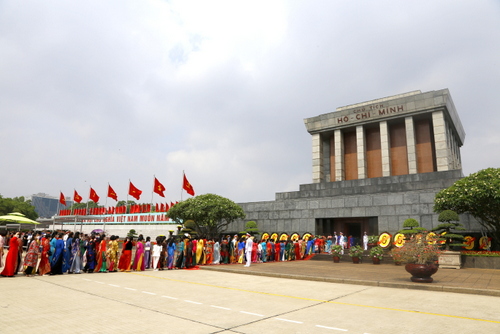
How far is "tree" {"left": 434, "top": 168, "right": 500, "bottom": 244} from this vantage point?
1700cm

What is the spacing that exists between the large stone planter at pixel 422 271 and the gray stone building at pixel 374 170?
13828mm

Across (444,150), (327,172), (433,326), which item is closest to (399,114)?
(444,150)

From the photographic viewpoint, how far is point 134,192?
43.3m

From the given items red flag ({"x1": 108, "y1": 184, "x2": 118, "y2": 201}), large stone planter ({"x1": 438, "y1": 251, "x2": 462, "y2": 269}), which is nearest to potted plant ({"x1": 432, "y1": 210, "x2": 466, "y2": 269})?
large stone planter ({"x1": 438, "y1": 251, "x2": 462, "y2": 269})

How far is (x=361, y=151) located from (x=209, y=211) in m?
17.6

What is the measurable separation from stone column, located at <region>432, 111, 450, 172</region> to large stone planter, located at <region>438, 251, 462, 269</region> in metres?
15.4

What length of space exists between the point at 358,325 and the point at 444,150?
97.0ft

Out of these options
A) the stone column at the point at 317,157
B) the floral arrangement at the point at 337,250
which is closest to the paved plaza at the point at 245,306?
the floral arrangement at the point at 337,250

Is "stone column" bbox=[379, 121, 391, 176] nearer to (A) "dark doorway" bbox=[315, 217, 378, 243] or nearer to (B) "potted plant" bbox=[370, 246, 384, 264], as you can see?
(A) "dark doorway" bbox=[315, 217, 378, 243]

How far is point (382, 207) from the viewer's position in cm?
2634

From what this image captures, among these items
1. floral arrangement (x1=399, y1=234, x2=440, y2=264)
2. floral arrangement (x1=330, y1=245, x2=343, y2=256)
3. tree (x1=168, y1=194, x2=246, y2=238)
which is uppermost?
tree (x1=168, y1=194, x2=246, y2=238)

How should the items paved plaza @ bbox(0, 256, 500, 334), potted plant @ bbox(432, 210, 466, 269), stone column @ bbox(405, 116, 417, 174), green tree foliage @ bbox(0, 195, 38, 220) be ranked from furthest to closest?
green tree foliage @ bbox(0, 195, 38, 220) < stone column @ bbox(405, 116, 417, 174) < potted plant @ bbox(432, 210, 466, 269) < paved plaza @ bbox(0, 256, 500, 334)

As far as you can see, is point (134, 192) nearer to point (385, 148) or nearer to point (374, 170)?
point (374, 170)

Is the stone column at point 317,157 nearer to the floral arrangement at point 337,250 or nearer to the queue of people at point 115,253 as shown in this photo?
the queue of people at point 115,253
